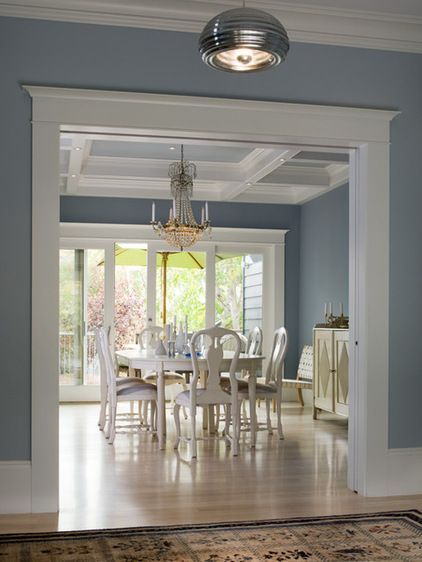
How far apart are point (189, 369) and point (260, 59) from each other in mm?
3916

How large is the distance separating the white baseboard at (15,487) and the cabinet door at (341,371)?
4.02m

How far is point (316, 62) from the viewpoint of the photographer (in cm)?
476

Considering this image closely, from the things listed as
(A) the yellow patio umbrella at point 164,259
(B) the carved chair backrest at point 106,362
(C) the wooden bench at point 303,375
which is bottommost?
(C) the wooden bench at point 303,375

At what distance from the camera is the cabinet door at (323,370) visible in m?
7.88

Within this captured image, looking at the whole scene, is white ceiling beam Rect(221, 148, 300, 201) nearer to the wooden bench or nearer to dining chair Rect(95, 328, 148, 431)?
the wooden bench

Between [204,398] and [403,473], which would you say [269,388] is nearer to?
[204,398]

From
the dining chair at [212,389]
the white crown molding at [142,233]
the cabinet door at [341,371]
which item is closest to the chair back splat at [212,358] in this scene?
the dining chair at [212,389]

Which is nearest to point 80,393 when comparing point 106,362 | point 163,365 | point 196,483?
point 106,362

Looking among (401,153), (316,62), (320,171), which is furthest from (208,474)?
(320,171)

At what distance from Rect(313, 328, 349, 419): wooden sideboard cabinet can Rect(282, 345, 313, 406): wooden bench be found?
0.76 meters

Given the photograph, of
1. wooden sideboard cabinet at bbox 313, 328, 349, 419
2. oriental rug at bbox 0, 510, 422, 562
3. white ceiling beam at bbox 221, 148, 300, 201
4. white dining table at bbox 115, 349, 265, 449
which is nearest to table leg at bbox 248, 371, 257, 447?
white dining table at bbox 115, 349, 265, 449

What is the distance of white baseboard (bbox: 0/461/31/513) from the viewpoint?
4.23 m

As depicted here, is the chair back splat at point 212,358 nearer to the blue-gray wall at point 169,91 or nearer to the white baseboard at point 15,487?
the blue-gray wall at point 169,91

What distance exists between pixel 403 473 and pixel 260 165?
4.04 m
